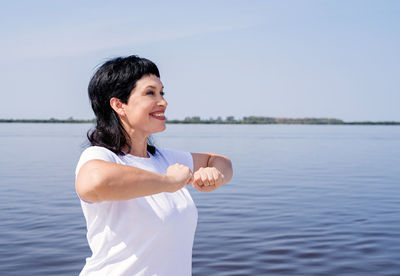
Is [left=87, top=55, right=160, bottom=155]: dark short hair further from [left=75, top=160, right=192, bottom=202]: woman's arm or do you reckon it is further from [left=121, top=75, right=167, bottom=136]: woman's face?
[left=75, top=160, right=192, bottom=202]: woman's arm

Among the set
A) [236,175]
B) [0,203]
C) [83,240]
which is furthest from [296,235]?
[236,175]

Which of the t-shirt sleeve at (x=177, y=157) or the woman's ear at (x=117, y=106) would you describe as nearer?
the woman's ear at (x=117, y=106)

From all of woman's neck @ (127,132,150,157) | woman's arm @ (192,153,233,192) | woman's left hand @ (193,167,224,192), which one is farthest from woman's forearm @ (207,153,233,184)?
woman's neck @ (127,132,150,157)

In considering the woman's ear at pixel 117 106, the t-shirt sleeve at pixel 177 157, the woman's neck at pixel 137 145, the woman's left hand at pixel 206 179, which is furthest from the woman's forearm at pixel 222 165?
the woman's ear at pixel 117 106

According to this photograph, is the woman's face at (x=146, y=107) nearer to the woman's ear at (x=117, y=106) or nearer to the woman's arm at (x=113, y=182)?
the woman's ear at (x=117, y=106)

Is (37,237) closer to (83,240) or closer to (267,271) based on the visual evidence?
(83,240)

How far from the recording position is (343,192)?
565 inches

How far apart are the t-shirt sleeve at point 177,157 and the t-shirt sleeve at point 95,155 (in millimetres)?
419

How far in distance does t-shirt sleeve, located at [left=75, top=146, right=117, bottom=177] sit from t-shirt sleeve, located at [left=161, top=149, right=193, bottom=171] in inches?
16.5

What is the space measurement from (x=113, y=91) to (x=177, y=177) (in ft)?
1.94

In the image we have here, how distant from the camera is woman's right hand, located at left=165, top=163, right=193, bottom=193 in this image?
2129 millimetres

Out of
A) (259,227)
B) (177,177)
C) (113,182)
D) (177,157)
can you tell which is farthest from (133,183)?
(259,227)

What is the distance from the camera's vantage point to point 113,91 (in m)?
2.47

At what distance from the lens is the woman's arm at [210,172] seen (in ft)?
7.76
